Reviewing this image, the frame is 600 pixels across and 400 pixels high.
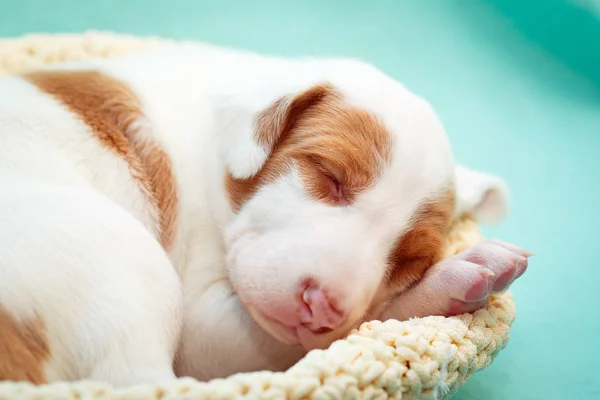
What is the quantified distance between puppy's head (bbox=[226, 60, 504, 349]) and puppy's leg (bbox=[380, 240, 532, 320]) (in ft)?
0.16

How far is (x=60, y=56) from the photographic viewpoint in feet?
8.94

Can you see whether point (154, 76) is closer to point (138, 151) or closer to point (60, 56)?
point (138, 151)

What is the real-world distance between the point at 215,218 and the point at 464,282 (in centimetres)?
70

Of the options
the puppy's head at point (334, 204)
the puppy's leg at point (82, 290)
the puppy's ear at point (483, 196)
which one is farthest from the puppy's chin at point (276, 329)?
the puppy's ear at point (483, 196)

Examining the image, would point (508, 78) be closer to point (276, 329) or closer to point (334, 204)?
point (334, 204)

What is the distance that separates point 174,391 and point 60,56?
1.88 m

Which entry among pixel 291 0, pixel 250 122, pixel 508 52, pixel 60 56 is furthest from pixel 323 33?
pixel 250 122

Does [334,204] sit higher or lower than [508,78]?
lower

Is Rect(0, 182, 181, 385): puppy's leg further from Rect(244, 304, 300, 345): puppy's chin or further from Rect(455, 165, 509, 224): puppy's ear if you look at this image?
Rect(455, 165, 509, 224): puppy's ear

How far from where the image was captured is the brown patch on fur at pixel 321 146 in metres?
1.74

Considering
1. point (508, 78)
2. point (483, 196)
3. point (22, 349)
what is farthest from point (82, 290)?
point (508, 78)

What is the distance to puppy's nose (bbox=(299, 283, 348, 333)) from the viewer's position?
150 centimetres

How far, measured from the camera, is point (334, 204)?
171cm

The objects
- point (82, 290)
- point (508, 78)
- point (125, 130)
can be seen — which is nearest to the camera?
point (82, 290)
